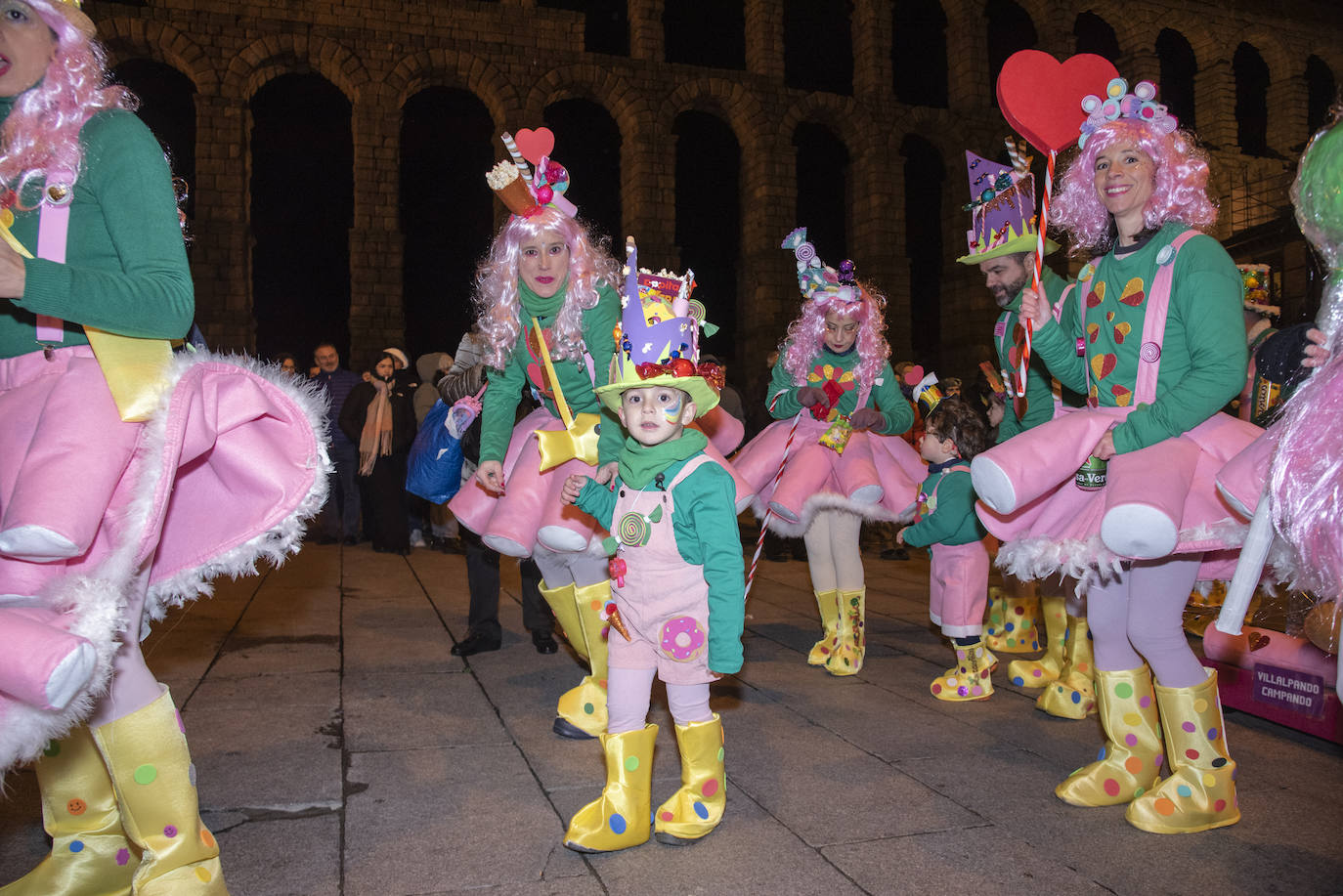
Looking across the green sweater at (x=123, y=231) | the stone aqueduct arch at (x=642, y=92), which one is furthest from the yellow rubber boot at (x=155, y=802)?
the stone aqueduct arch at (x=642, y=92)

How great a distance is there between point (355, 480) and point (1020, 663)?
309 inches

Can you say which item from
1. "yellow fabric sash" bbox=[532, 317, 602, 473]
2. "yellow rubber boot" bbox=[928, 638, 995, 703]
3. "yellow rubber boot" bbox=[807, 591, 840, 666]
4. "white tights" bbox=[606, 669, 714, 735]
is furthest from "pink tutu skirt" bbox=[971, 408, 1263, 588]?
"yellow rubber boot" bbox=[807, 591, 840, 666]

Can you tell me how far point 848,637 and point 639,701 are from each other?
2.23 m

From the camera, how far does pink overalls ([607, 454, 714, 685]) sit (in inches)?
113

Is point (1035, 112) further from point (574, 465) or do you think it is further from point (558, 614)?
point (558, 614)

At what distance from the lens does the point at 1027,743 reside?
12.4 ft

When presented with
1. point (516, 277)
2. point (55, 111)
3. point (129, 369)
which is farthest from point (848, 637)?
point (55, 111)

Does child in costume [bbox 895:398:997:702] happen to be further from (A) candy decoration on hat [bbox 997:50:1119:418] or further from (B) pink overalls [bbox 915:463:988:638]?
(A) candy decoration on hat [bbox 997:50:1119:418]

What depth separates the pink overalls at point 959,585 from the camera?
14.6 feet

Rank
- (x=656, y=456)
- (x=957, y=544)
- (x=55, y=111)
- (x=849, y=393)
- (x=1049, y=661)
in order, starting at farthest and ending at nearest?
(x=849, y=393), (x=1049, y=661), (x=957, y=544), (x=656, y=456), (x=55, y=111)

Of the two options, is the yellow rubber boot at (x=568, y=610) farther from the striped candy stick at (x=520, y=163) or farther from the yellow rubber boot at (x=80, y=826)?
the yellow rubber boot at (x=80, y=826)

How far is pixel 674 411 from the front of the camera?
9.56ft

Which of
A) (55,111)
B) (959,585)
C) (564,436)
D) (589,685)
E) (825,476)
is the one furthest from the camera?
(825,476)

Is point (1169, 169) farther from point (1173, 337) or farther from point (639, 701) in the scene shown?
point (639, 701)
